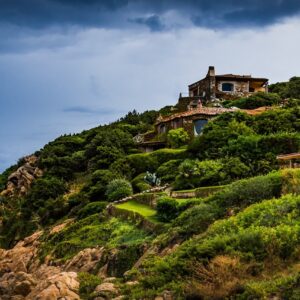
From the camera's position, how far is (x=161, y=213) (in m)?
46.4

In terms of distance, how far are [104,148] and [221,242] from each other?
43.1 metres

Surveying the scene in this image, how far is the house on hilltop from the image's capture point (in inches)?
3627

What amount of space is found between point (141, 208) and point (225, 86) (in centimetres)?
4482

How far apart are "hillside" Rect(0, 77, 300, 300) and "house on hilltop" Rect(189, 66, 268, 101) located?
4.05 m

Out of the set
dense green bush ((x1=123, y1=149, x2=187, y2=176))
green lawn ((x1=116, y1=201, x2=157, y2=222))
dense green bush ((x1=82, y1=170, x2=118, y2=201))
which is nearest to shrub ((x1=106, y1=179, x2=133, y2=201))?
dense green bush ((x1=82, y1=170, x2=118, y2=201))

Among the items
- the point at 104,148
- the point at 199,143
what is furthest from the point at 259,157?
the point at 104,148

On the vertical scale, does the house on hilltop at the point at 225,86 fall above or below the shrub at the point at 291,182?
above

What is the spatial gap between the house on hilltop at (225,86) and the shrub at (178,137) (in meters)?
21.8

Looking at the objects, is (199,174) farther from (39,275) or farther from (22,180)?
(22,180)

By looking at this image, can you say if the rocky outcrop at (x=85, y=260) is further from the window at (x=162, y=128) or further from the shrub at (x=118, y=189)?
the window at (x=162, y=128)

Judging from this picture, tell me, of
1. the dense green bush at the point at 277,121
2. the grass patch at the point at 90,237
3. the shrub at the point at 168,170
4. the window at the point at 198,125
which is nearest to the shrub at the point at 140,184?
the shrub at the point at 168,170

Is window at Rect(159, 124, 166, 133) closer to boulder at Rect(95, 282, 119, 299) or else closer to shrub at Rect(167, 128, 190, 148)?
shrub at Rect(167, 128, 190, 148)

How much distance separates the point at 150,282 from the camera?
105ft

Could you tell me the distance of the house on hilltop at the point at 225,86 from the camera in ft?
302
